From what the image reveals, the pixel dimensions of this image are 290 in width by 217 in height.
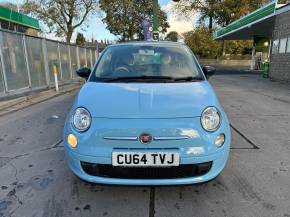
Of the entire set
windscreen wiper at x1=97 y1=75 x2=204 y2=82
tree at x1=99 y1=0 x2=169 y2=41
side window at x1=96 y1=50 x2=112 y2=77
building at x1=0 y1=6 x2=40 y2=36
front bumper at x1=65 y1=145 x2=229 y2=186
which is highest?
tree at x1=99 y1=0 x2=169 y2=41

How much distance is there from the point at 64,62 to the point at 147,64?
39.1 feet

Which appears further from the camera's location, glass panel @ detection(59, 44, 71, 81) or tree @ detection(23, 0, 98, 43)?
tree @ detection(23, 0, 98, 43)

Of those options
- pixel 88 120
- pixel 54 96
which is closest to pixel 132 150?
pixel 88 120

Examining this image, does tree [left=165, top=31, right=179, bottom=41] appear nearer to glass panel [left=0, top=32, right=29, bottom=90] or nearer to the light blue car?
glass panel [left=0, top=32, right=29, bottom=90]

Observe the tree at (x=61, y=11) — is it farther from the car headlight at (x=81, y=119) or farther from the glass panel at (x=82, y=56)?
the car headlight at (x=81, y=119)

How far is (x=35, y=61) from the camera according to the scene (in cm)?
1127

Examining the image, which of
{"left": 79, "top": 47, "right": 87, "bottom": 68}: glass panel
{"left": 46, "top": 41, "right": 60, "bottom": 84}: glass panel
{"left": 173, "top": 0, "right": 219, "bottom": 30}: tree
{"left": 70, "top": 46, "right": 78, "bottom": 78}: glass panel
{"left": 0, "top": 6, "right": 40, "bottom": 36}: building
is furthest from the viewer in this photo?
{"left": 173, "top": 0, "right": 219, "bottom": 30}: tree

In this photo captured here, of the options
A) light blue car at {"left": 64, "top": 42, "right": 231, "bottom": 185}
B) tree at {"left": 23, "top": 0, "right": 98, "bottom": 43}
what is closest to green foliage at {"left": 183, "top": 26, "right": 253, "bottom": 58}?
tree at {"left": 23, "top": 0, "right": 98, "bottom": 43}

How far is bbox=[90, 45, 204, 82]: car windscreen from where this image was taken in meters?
3.61

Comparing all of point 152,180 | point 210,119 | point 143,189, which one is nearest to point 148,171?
point 152,180

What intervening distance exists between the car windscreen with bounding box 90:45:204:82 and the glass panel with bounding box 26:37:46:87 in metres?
7.65

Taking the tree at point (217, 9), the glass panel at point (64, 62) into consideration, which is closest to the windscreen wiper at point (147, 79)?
the glass panel at point (64, 62)

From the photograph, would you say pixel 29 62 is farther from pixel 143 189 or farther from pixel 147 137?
pixel 147 137

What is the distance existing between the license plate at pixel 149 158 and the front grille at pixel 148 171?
0.20 feet
